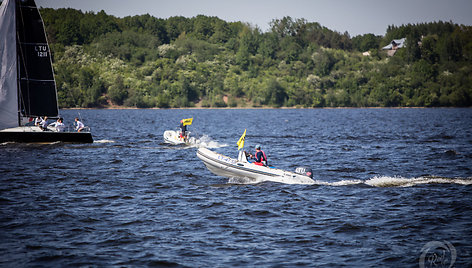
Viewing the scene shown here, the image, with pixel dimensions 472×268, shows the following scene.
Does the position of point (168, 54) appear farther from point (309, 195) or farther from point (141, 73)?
point (309, 195)

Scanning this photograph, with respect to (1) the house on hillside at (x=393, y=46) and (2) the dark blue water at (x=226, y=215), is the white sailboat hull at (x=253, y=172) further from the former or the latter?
(1) the house on hillside at (x=393, y=46)

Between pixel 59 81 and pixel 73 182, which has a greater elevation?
pixel 59 81

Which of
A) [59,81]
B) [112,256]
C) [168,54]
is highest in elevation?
[168,54]

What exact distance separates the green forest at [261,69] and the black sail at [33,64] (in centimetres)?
10401

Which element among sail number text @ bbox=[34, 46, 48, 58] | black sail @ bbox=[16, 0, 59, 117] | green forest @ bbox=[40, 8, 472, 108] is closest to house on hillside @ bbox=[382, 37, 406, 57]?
green forest @ bbox=[40, 8, 472, 108]

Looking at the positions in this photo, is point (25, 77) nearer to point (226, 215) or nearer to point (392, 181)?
point (226, 215)

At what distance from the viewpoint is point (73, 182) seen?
77.5 feet

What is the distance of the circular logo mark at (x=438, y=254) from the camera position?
13.0 meters

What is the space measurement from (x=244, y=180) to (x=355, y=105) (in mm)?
129890

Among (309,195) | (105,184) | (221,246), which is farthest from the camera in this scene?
(105,184)

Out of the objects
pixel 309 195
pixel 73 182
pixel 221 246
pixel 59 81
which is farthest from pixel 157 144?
pixel 59 81

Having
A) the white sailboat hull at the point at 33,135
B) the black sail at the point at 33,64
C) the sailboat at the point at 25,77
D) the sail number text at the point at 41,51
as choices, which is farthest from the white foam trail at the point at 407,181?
the sail number text at the point at 41,51

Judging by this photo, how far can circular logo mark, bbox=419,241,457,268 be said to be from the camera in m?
13.0

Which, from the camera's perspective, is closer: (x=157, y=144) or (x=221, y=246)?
(x=221, y=246)
